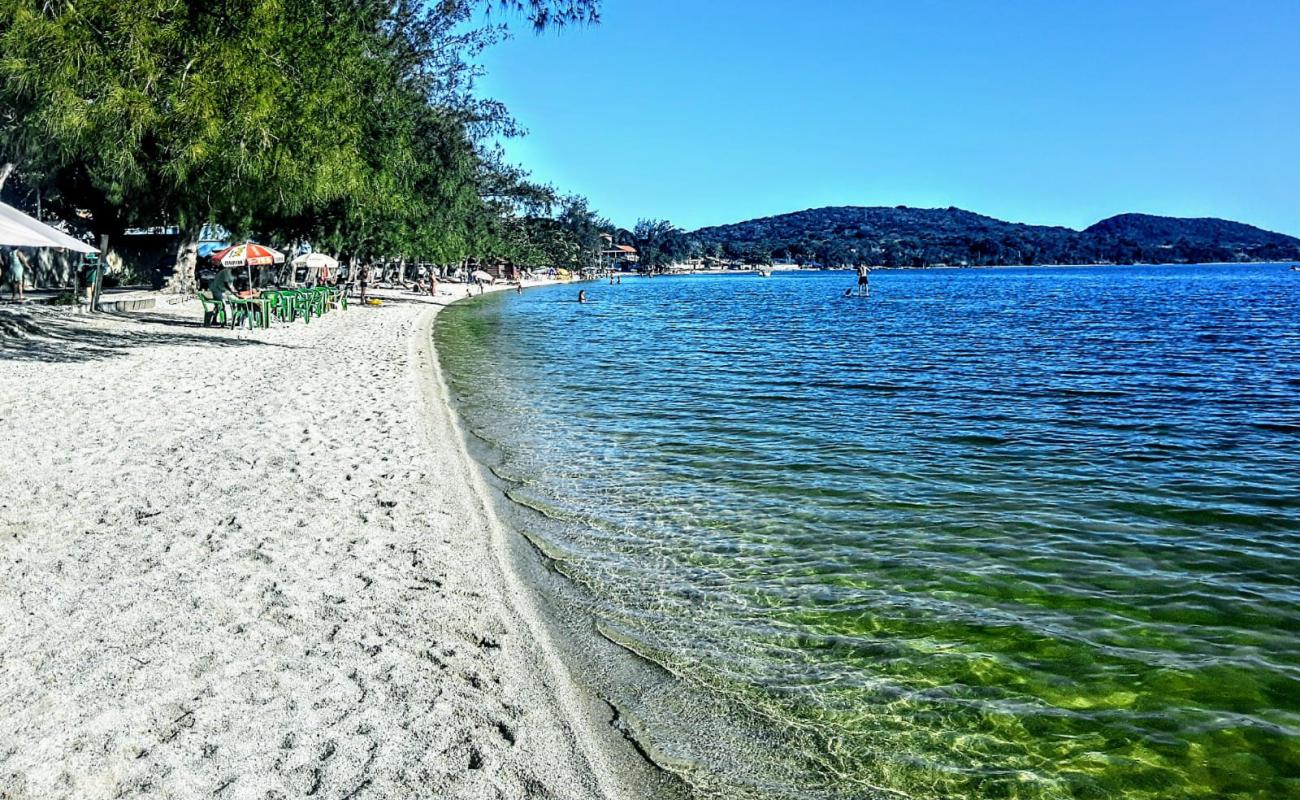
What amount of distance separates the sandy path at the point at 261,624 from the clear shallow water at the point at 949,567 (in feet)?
2.81

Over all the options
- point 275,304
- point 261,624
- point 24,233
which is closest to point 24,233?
point 24,233

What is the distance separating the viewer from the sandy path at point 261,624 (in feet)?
12.6

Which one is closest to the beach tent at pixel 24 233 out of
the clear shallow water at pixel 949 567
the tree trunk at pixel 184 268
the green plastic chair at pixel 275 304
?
the clear shallow water at pixel 949 567

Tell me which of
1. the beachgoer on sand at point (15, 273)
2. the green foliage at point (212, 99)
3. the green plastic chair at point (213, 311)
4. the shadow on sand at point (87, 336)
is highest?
the green foliage at point (212, 99)

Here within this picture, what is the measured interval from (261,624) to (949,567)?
16.6 ft

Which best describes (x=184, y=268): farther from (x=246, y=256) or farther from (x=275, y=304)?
(x=275, y=304)

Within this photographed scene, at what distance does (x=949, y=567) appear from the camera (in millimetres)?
7141

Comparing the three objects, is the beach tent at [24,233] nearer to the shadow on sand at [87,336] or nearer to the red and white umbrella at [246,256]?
the shadow on sand at [87,336]

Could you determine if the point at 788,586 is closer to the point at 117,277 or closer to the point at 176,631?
the point at 176,631

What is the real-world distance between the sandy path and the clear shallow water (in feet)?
2.81

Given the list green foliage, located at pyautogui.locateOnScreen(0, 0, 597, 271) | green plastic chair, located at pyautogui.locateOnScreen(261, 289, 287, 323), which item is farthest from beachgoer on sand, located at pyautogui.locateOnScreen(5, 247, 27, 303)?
green plastic chair, located at pyautogui.locateOnScreen(261, 289, 287, 323)

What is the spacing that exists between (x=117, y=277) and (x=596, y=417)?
121ft

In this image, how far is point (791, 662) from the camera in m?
5.43

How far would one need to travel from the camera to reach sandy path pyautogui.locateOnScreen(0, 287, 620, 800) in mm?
3828
